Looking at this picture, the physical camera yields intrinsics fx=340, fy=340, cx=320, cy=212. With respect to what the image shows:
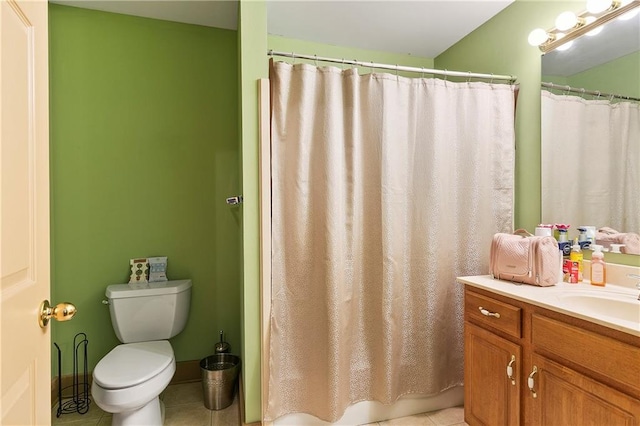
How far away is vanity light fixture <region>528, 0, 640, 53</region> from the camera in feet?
5.27

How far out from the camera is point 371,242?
6.39 ft

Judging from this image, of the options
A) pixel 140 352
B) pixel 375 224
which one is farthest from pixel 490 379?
pixel 140 352

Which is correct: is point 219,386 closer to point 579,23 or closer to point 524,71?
point 524,71

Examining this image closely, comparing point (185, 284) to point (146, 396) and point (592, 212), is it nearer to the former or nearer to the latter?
point (146, 396)

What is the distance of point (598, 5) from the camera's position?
1610mm

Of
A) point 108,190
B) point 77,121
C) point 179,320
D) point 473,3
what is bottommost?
point 179,320

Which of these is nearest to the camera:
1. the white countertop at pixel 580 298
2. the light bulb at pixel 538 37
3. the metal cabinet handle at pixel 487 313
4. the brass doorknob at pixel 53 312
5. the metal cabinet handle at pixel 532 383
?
the brass doorknob at pixel 53 312

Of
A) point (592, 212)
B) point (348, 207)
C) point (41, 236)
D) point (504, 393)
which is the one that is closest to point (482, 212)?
point (592, 212)

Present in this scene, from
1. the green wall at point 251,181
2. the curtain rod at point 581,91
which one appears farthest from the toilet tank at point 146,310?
the curtain rod at point 581,91

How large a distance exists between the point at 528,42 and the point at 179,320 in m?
2.76

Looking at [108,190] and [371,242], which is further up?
[108,190]

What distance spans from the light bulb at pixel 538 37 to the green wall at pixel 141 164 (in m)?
1.93

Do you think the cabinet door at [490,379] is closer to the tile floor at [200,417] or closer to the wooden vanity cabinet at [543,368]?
the wooden vanity cabinet at [543,368]

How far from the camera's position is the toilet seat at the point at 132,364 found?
5.41ft
